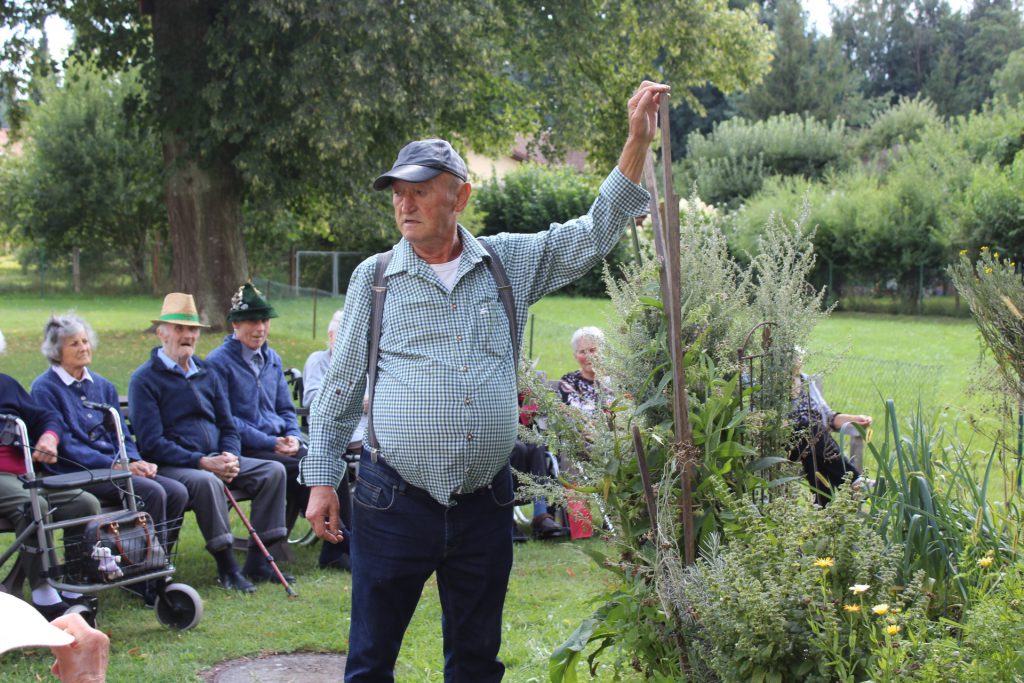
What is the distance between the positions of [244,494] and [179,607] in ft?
4.09

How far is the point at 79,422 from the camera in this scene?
612 centimetres

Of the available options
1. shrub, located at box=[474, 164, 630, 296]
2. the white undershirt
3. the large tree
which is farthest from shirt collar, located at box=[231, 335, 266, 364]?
shrub, located at box=[474, 164, 630, 296]

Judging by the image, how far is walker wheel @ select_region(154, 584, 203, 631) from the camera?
5598mm

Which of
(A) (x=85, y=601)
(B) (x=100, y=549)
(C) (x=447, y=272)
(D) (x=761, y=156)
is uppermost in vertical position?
(D) (x=761, y=156)

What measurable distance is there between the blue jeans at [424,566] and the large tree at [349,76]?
458 inches

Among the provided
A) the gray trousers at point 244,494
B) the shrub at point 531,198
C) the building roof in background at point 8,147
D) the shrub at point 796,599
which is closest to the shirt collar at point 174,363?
the gray trousers at point 244,494

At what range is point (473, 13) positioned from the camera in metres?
15.9

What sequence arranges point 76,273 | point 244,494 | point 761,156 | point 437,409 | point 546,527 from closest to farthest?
point 437,409
point 244,494
point 546,527
point 76,273
point 761,156

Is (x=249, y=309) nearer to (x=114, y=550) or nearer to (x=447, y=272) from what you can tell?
(x=114, y=550)

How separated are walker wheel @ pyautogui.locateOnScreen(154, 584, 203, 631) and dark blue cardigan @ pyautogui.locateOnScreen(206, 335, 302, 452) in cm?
160

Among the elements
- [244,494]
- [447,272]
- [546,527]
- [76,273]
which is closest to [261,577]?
[244,494]

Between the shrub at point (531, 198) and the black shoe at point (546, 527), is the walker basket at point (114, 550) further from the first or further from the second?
the shrub at point (531, 198)

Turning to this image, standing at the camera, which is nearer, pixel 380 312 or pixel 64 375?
pixel 380 312

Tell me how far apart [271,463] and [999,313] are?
15.1 feet
